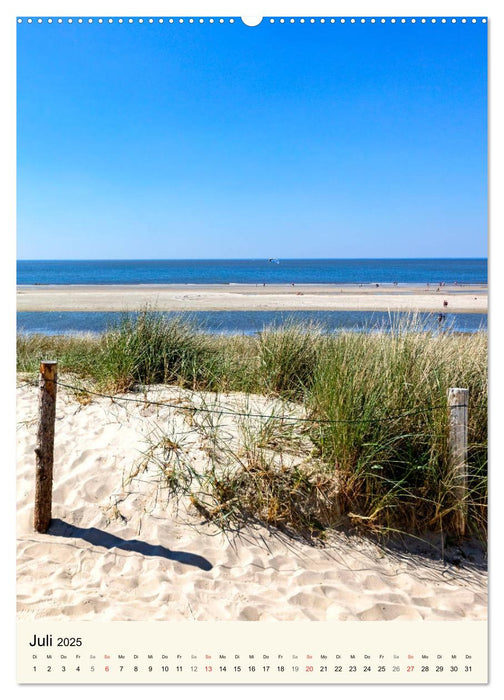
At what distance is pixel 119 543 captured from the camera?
371 cm

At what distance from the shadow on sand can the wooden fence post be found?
1844mm

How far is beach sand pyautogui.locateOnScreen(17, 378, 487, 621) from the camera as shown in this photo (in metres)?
3.17

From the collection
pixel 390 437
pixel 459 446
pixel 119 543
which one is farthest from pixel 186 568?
pixel 459 446

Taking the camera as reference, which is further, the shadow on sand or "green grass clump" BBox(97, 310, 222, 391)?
"green grass clump" BBox(97, 310, 222, 391)

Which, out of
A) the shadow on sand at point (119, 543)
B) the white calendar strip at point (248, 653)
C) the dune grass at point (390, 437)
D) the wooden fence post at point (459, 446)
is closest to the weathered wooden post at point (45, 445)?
the shadow on sand at point (119, 543)

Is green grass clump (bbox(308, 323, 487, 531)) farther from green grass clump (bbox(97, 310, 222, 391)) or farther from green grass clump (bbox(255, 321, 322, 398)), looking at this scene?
green grass clump (bbox(97, 310, 222, 391))

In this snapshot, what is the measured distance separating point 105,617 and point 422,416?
2644mm

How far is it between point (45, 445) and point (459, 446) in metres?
2.89

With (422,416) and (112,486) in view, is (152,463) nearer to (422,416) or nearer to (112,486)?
(112,486)

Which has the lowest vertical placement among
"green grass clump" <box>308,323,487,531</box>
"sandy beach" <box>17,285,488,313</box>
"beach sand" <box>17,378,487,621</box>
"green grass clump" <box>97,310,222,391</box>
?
"beach sand" <box>17,378,487,621</box>

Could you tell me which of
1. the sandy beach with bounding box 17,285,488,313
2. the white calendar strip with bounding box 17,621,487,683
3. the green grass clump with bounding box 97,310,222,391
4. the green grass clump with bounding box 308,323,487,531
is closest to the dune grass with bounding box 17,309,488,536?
the green grass clump with bounding box 308,323,487,531

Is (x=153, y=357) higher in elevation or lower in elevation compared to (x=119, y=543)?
higher

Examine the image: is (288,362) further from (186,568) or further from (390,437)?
(186,568)

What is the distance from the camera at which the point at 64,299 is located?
2545 cm
